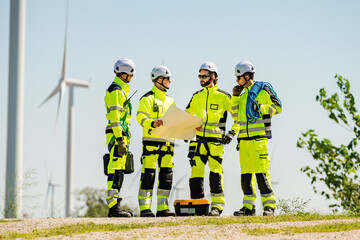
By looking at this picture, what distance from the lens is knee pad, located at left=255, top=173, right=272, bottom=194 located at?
48.2 ft

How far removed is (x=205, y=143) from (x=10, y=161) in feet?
55.9

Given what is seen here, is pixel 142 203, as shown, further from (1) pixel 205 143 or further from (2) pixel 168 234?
(2) pixel 168 234

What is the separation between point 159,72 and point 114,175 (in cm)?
215

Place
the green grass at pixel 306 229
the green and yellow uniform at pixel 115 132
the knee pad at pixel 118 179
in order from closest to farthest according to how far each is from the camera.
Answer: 1. the green grass at pixel 306 229
2. the green and yellow uniform at pixel 115 132
3. the knee pad at pixel 118 179

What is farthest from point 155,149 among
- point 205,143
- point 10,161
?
point 10,161

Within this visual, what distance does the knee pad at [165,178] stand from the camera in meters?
15.2

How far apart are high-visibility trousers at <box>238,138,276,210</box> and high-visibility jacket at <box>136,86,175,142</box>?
4.77ft

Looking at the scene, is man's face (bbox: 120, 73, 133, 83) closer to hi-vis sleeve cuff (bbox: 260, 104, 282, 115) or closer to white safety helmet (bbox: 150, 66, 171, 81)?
white safety helmet (bbox: 150, 66, 171, 81)

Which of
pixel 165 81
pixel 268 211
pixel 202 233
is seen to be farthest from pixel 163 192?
pixel 202 233

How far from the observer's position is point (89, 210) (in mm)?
38844

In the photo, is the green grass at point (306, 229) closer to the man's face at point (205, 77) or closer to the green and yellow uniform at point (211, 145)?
the green and yellow uniform at point (211, 145)

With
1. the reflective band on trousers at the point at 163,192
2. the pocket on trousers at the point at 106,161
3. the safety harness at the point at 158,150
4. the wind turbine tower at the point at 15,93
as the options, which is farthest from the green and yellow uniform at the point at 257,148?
the wind turbine tower at the point at 15,93

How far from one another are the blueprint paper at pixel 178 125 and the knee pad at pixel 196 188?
82 centimetres

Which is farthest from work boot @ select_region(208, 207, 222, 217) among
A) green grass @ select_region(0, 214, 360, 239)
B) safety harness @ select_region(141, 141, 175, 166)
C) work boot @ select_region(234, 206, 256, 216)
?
safety harness @ select_region(141, 141, 175, 166)
